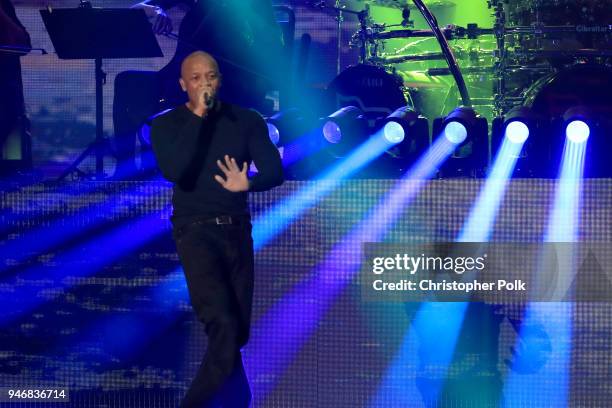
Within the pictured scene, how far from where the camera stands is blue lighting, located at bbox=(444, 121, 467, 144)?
19.0 ft

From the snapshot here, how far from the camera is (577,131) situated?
5.67 meters

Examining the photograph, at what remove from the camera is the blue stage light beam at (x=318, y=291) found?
4680 millimetres

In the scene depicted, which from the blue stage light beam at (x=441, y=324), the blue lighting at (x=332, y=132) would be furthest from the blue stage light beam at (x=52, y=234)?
the blue lighting at (x=332, y=132)

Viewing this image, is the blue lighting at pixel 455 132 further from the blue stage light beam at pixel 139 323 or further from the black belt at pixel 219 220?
the black belt at pixel 219 220

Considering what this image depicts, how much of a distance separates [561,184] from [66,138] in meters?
5.34

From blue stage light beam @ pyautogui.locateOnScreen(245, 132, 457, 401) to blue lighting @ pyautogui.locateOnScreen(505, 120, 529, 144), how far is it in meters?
1.36

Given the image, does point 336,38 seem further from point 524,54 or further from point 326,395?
point 326,395

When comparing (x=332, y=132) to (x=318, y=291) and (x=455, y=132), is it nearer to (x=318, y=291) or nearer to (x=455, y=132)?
(x=455, y=132)

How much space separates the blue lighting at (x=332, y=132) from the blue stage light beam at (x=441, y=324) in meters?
1.79

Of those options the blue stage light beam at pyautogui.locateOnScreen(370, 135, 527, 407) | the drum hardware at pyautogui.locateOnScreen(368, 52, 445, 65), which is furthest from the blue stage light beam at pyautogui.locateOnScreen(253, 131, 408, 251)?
the drum hardware at pyautogui.locateOnScreen(368, 52, 445, 65)

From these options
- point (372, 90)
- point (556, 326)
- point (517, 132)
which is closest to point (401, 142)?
point (517, 132)

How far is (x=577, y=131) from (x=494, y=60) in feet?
6.62

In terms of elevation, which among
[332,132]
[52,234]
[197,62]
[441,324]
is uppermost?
[197,62]

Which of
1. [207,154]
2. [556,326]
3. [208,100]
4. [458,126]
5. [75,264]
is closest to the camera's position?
[208,100]
